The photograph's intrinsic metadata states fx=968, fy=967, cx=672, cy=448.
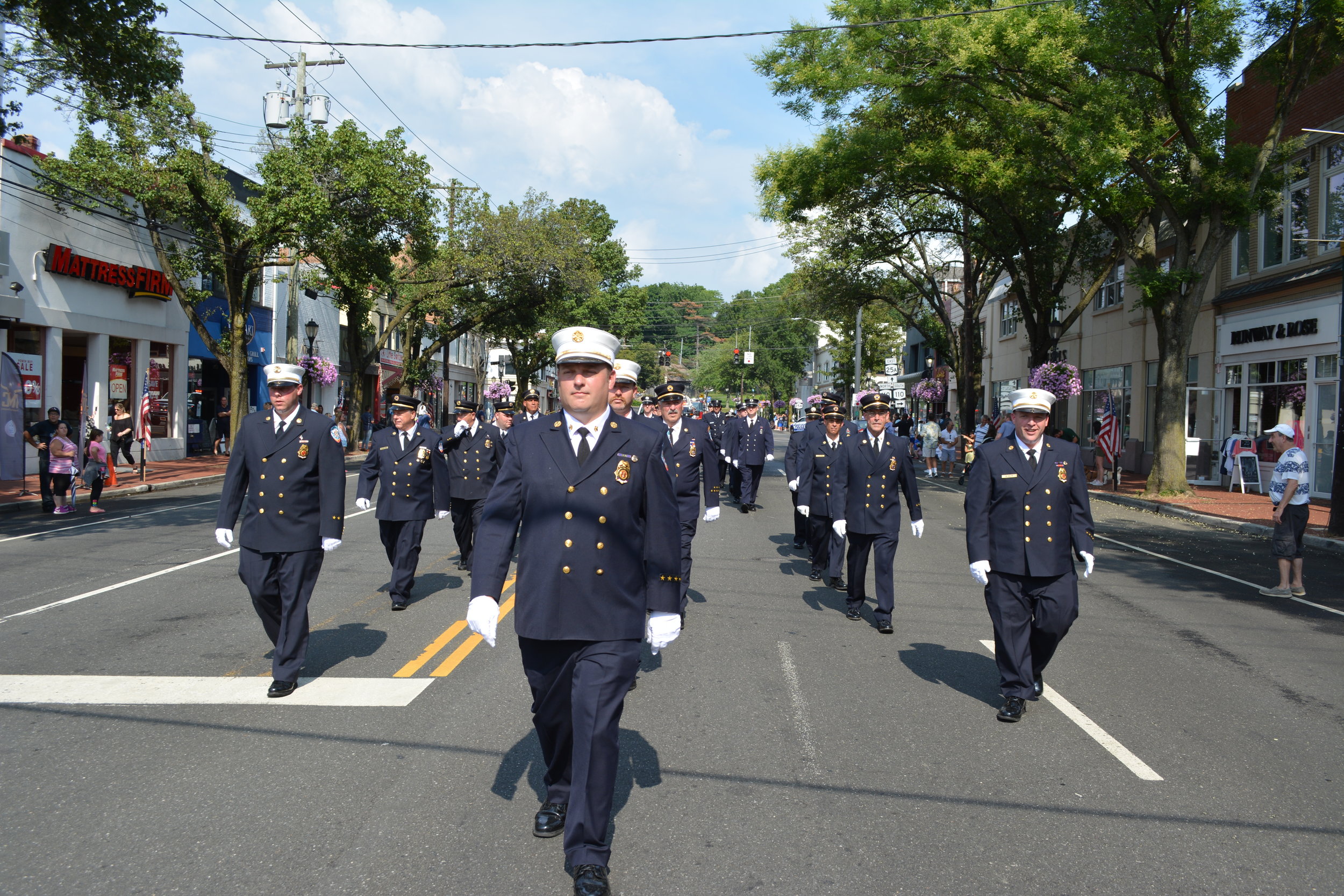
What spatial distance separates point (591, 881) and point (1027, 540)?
347 cm

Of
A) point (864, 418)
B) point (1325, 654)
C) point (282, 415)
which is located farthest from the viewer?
point (864, 418)

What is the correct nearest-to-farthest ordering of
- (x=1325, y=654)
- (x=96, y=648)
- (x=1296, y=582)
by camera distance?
(x=96, y=648) < (x=1325, y=654) < (x=1296, y=582)

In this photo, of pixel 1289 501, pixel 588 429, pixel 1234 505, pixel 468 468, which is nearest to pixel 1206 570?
pixel 1289 501

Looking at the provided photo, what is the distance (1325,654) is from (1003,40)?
1462cm

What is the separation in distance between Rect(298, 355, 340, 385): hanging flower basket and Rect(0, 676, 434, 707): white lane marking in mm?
26102

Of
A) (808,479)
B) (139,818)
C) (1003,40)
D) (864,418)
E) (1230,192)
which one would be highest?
(1003,40)

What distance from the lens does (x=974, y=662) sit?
22.8ft

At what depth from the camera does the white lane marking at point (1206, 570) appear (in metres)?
9.60

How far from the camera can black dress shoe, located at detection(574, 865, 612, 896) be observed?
340 cm

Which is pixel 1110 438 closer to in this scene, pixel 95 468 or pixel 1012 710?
pixel 1012 710

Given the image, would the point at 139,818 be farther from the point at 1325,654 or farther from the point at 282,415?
the point at 1325,654

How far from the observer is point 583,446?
151 inches

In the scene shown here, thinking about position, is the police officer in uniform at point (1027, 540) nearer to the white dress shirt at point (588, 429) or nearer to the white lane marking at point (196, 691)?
the white dress shirt at point (588, 429)

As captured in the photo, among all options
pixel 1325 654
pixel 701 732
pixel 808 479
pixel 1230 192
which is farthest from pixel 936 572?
pixel 1230 192
